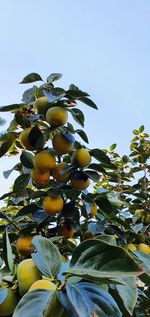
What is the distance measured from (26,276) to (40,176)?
1.80 ft

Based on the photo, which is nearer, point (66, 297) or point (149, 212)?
point (66, 297)

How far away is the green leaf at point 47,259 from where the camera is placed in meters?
0.68

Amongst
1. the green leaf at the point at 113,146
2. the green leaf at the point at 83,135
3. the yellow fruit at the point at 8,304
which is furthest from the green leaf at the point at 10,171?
the green leaf at the point at 113,146

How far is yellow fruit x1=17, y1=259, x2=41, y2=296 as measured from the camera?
692 mm

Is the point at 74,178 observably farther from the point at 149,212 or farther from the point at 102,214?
the point at 149,212

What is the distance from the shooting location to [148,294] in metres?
1.08

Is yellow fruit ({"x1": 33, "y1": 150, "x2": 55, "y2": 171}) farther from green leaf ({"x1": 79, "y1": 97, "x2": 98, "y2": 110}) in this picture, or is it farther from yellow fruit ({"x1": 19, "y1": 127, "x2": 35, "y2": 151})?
green leaf ({"x1": 79, "y1": 97, "x2": 98, "y2": 110})

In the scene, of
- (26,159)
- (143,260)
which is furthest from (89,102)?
(143,260)

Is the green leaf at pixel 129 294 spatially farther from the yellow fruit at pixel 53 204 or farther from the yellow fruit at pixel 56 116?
the yellow fruit at pixel 56 116

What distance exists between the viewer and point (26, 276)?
70 cm

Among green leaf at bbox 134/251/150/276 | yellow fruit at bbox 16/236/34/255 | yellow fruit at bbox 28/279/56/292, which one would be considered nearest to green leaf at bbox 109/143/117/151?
yellow fruit at bbox 16/236/34/255

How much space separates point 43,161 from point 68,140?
0.11 meters

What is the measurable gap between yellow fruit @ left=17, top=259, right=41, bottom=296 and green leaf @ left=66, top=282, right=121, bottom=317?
0.10 meters

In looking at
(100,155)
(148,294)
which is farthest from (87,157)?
(148,294)
